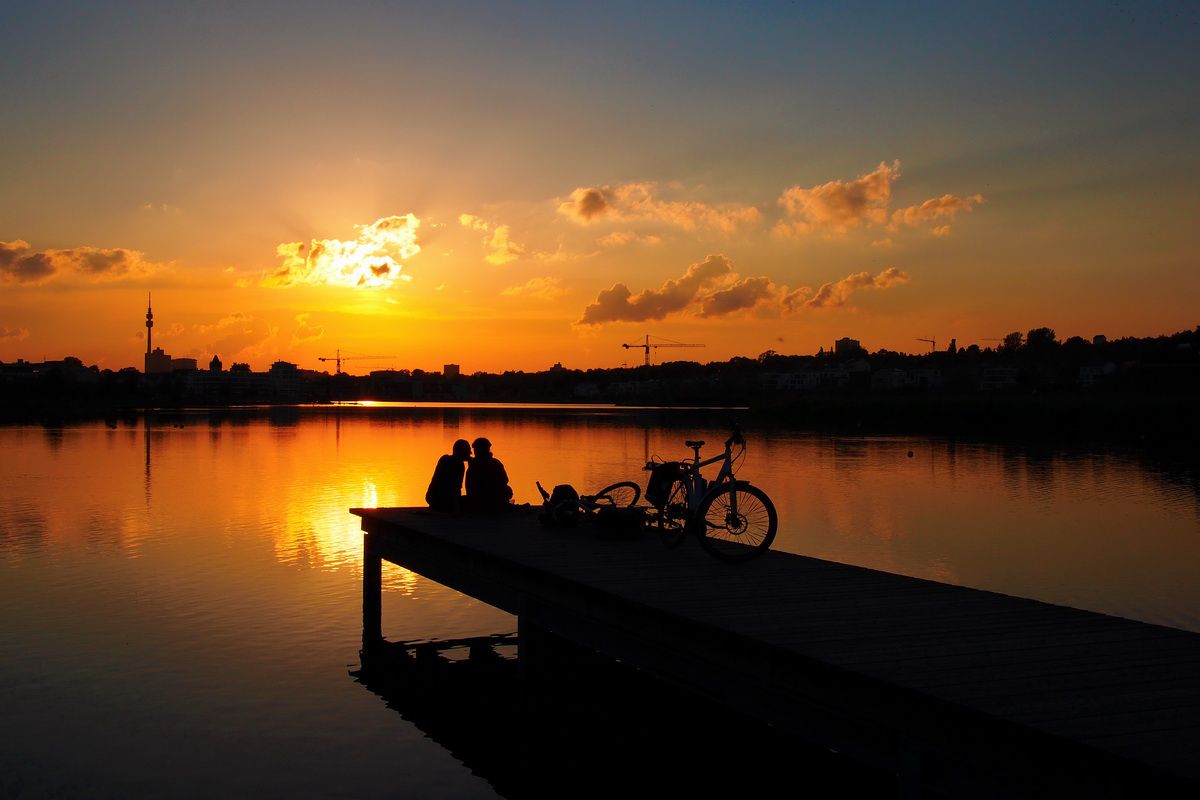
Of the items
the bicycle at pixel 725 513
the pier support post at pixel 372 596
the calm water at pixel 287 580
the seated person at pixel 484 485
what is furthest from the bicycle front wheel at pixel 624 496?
the pier support post at pixel 372 596

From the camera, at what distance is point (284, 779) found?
836 centimetres

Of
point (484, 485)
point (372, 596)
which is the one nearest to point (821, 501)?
point (484, 485)

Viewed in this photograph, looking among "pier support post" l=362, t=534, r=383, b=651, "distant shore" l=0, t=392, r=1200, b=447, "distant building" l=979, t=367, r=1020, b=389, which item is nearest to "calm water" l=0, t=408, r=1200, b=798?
"pier support post" l=362, t=534, r=383, b=651

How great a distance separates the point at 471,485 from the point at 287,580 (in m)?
4.41

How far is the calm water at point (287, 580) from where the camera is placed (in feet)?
29.2

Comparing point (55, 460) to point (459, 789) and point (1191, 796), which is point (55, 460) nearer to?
point (459, 789)

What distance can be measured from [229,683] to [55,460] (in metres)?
36.4

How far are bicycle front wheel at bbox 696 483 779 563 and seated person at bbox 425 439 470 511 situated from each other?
5.19 meters

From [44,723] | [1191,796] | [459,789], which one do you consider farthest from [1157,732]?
[44,723]

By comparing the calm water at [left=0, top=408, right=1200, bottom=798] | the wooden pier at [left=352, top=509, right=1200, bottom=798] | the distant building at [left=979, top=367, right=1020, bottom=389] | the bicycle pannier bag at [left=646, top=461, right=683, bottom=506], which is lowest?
the calm water at [left=0, top=408, right=1200, bottom=798]

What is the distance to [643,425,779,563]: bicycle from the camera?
10.3 m

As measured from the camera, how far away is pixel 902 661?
20.3ft

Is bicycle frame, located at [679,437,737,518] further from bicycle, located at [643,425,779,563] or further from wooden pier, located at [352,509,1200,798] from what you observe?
wooden pier, located at [352,509,1200,798]

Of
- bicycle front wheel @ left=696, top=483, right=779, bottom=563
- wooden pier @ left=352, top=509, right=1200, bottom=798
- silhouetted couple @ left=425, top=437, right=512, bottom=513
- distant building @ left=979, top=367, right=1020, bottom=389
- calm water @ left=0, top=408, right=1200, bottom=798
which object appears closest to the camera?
wooden pier @ left=352, top=509, right=1200, bottom=798
